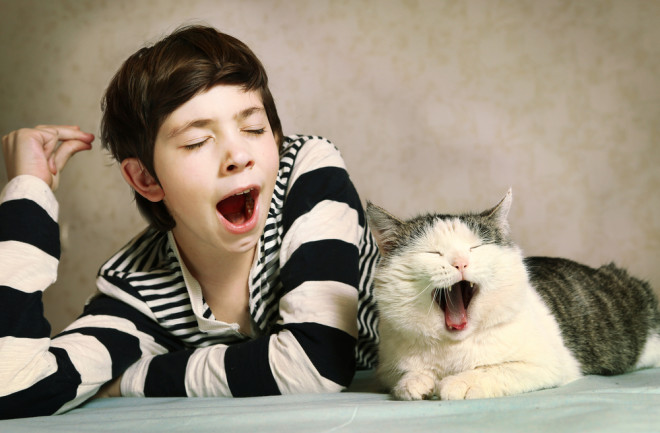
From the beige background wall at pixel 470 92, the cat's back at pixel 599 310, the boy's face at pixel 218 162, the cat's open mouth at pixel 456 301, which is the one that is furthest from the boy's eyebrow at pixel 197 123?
the beige background wall at pixel 470 92

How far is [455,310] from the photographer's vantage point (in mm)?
1107

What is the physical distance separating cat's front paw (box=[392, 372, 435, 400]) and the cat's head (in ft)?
0.25

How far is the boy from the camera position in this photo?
4.13 feet

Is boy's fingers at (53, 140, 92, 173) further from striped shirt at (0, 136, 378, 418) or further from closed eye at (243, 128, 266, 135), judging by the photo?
closed eye at (243, 128, 266, 135)

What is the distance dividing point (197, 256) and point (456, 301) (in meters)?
0.64

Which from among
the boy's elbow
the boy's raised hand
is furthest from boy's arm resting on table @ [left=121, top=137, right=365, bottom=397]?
the boy's raised hand

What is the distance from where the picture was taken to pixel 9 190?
1346 mm

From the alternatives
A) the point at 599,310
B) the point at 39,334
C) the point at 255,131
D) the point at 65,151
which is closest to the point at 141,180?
the point at 65,151

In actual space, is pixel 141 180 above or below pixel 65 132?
below

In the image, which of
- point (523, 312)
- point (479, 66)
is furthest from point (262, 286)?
point (479, 66)

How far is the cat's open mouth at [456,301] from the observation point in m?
1.10

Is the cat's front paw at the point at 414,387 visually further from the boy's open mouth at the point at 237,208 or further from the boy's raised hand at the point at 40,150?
the boy's raised hand at the point at 40,150

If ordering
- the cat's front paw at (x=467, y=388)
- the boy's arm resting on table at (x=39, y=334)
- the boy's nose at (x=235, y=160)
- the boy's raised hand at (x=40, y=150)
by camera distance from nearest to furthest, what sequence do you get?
the cat's front paw at (x=467, y=388), the boy's arm resting on table at (x=39, y=334), the boy's nose at (x=235, y=160), the boy's raised hand at (x=40, y=150)

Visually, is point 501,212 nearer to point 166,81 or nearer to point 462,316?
point 462,316
